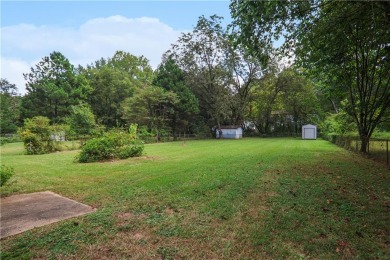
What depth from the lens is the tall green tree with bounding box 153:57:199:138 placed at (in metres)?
32.2

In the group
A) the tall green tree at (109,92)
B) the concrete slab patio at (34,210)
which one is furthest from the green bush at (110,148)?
the tall green tree at (109,92)

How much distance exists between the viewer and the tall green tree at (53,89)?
36156 mm

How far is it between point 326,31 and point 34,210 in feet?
27.0

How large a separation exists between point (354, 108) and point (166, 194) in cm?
1318

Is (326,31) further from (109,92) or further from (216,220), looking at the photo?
(109,92)

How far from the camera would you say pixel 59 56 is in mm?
38000

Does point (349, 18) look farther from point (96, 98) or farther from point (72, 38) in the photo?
point (96, 98)

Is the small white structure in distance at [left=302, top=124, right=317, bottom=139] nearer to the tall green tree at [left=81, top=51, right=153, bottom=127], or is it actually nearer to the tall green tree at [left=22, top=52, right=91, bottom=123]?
the tall green tree at [left=81, top=51, right=153, bottom=127]

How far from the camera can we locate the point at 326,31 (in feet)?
23.4

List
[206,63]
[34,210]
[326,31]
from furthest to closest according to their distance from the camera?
[206,63], [326,31], [34,210]

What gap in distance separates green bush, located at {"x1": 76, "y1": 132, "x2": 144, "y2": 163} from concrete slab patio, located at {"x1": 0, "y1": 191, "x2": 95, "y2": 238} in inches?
222

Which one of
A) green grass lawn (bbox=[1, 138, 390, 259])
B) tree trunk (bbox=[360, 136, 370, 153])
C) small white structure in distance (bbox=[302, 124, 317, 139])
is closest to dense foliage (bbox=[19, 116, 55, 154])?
green grass lawn (bbox=[1, 138, 390, 259])

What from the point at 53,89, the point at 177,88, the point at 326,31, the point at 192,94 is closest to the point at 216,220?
the point at 326,31

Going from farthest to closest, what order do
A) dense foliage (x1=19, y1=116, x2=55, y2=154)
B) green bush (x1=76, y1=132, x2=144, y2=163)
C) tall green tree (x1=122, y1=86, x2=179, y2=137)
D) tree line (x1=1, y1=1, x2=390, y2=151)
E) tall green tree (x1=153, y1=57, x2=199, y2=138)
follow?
tall green tree (x1=153, y1=57, x2=199, y2=138) < tree line (x1=1, y1=1, x2=390, y2=151) < tall green tree (x1=122, y1=86, x2=179, y2=137) < dense foliage (x1=19, y1=116, x2=55, y2=154) < green bush (x1=76, y1=132, x2=144, y2=163)
